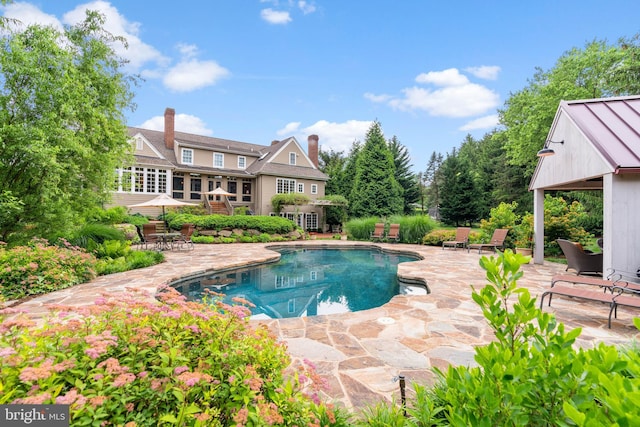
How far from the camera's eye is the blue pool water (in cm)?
690

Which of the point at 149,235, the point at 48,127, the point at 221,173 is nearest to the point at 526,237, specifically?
the point at 48,127

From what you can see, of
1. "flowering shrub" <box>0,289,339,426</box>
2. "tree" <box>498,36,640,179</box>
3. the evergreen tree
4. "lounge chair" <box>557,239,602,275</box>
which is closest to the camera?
"flowering shrub" <box>0,289,339,426</box>

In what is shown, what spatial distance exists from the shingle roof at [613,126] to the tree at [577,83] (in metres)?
11.2

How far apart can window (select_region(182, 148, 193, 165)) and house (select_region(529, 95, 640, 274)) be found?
22662 millimetres

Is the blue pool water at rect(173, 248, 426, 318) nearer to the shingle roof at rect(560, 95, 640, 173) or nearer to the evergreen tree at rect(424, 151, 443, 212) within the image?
the shingle roof at rect(560, 95, 640, 173)

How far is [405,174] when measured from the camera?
117 feet

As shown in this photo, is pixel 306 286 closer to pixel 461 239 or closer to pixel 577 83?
pixel 461 239

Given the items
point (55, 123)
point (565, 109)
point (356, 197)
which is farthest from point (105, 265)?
point (356, 197)

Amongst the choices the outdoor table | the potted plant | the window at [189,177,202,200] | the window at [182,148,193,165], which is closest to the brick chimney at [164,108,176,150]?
the window at [182,148,193,165]

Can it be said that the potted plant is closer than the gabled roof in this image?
Yes

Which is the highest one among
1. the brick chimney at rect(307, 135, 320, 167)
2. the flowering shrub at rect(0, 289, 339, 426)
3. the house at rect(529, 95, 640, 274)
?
the brick chimney at rect(307, 135, 320, 167)

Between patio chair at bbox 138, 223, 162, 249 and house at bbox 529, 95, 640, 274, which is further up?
house at bbox 529, 95, 640, 274

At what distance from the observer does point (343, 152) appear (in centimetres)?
4603

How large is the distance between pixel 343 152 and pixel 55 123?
1621 inches
